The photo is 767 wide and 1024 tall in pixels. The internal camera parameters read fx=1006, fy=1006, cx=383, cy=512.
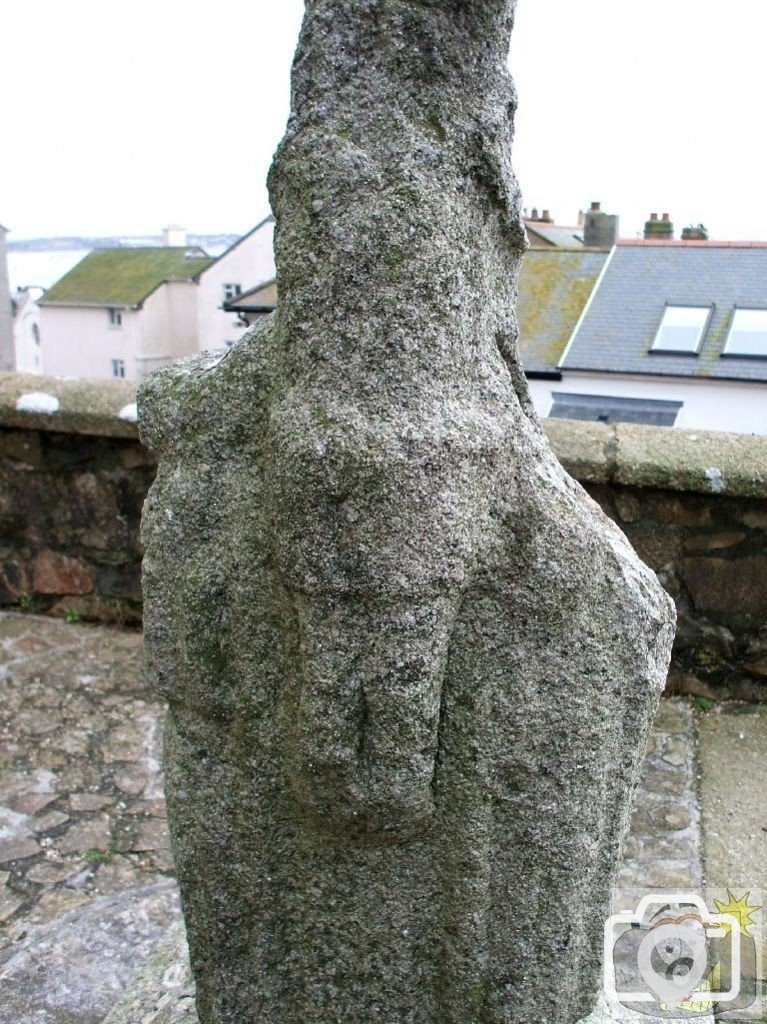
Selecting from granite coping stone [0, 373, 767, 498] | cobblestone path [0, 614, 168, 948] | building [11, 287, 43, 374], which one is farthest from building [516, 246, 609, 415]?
building [11, 287, 43, 374]

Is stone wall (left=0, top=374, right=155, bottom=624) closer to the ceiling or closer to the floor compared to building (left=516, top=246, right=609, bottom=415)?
closer to the floor

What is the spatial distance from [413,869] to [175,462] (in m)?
0.69

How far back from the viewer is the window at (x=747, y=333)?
37.0ft

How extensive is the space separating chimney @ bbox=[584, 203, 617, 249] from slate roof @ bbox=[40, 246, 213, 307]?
9.27 meters

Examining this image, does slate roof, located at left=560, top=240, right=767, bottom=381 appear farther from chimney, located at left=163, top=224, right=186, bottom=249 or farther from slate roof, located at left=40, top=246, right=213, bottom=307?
chimney, located at left=163, top=224, right=186, bottom=249

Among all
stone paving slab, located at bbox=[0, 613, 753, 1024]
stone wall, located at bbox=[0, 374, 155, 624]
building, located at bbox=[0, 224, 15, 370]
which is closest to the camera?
stone paving slab, located at bbox=[0, 613, 753, 1024]

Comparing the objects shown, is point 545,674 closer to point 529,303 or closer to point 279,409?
point 279,409

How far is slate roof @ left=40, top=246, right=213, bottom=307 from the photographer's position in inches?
920

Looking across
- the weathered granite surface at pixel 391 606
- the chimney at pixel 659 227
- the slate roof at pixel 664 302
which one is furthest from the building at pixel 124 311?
the weathered granite surface at pixel 391 606

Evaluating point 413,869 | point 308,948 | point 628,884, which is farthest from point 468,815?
point 628,884

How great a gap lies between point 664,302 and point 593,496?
9666 mm

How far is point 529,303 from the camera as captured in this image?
1273cm

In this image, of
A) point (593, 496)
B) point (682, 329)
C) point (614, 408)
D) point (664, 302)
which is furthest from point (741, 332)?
point (593, 496)

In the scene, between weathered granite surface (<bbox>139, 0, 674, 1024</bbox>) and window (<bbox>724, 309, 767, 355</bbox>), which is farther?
window (<bbox>724, 309, 767, 355</bbox>)
